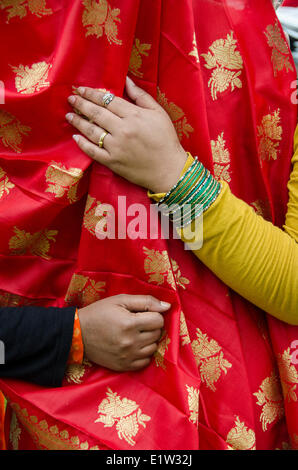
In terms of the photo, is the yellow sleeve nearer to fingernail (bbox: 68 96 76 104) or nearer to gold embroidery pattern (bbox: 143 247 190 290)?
gold embroidery pattern (bbox: 143 247 190 290)

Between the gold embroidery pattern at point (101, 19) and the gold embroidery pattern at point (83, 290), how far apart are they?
0.46 meters

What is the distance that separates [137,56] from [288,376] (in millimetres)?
706

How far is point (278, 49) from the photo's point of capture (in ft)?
3.24

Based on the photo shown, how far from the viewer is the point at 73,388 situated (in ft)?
3.03

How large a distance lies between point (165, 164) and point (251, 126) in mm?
215

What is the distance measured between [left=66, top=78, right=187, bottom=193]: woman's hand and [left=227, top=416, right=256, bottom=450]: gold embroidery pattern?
487 mm

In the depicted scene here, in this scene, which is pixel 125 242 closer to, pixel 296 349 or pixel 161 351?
pixel 161 351

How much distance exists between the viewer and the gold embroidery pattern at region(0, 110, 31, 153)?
91 centimetres

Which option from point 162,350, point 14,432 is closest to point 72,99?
point 162,350

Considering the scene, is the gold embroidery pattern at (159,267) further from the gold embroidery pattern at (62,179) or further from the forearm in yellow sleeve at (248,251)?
the gold embroidery pattern at (62,179)

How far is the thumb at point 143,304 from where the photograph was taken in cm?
92

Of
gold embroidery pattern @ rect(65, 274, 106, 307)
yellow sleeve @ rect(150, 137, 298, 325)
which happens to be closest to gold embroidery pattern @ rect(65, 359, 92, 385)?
gold embroidery pattern @ rect(65, 274, 106, 307)

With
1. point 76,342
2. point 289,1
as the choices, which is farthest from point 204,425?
point 289,1

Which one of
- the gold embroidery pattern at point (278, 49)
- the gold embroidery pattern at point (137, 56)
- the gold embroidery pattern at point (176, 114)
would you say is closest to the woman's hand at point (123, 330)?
the gold embroidery pattern at point (176, 114)
